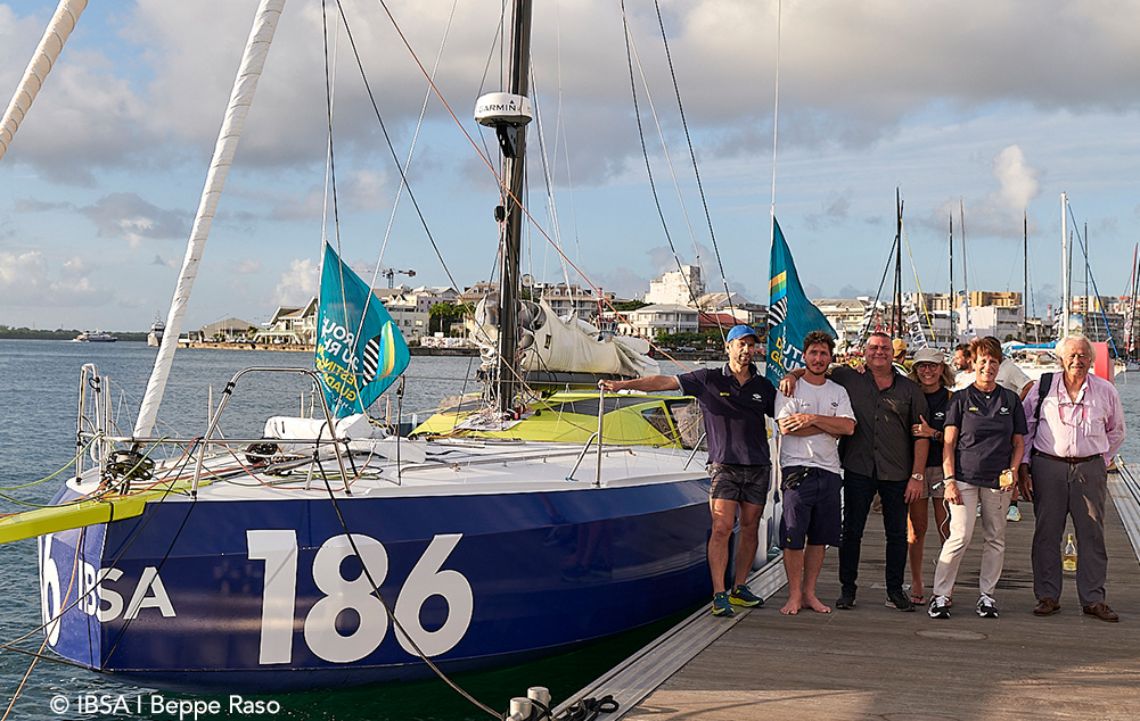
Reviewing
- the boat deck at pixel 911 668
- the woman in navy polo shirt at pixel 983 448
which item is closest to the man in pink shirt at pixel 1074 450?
the woman in navy polo shirt at pixel 983 448

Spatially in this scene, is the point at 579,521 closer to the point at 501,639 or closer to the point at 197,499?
the point at 501,639

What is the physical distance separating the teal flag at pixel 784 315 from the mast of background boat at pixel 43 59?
7.54m

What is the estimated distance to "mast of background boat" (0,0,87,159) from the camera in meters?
4.67

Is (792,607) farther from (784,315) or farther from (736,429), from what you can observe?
(784,315)

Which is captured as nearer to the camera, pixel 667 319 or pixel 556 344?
pixel 556 344

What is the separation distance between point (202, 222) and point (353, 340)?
191 inches

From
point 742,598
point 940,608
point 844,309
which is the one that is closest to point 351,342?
point 742,598

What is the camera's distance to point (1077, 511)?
21.9ft

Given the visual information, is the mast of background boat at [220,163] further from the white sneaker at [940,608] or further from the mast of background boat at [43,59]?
the white sneaker at [940,608]

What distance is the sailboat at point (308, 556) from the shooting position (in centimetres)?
580

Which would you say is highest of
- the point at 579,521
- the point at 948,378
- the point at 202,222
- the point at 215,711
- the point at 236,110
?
the point at 236,110

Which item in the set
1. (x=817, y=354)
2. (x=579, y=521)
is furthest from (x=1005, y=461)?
(x=579, y=521)

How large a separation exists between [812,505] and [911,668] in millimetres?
1205

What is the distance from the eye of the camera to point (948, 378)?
7820mm
